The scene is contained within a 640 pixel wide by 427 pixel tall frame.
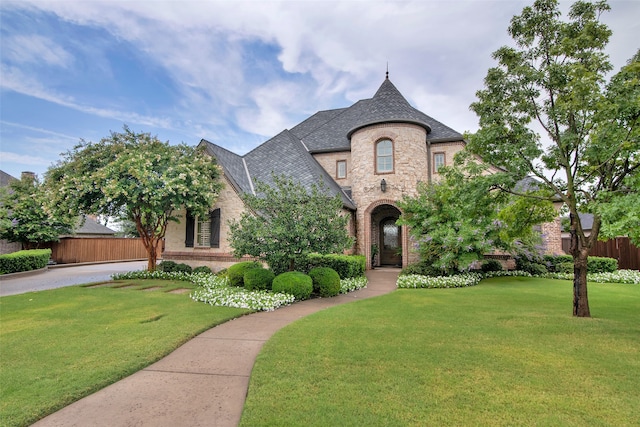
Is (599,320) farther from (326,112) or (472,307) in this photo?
(326,112)

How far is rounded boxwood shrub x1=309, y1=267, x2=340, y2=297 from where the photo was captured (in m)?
10.4

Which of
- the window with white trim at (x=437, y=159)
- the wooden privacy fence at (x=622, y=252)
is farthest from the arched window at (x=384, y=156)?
the wooden privacy fence at (x=622, y=252)

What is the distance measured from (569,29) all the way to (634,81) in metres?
2.08

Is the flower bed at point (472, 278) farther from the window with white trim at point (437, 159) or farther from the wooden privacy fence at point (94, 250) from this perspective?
the wooden privacy fence at point (94, 250)

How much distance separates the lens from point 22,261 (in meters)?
17.8

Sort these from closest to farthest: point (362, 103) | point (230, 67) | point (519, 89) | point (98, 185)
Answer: point (519, 89)
point (98, 185)
point (230, 67)
point (362, 103)

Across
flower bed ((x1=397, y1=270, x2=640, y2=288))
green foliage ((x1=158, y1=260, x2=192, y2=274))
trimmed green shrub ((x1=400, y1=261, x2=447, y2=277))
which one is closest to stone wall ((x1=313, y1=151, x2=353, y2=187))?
trimmed green shrub ((x1=400, y1=261, x2=447, y2=277))

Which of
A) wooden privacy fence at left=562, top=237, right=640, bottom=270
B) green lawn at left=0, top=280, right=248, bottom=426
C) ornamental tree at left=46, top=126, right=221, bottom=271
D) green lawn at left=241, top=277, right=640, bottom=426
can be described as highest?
ornamental tree at left=46, top=126, right=221, bottom=271

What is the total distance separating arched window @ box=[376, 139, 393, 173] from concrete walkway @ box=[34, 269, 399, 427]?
12988 mm

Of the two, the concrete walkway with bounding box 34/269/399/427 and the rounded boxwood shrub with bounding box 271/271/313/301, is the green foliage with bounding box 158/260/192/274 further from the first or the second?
the concrete walkway with bounding box 34/269/399/427

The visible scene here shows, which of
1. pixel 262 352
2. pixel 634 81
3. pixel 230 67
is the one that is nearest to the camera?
pixel 262 352

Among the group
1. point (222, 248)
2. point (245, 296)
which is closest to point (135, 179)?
point (222, 248)

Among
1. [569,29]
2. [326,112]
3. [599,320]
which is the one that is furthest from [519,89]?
[326,112]

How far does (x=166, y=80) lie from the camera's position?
50.4 ft
